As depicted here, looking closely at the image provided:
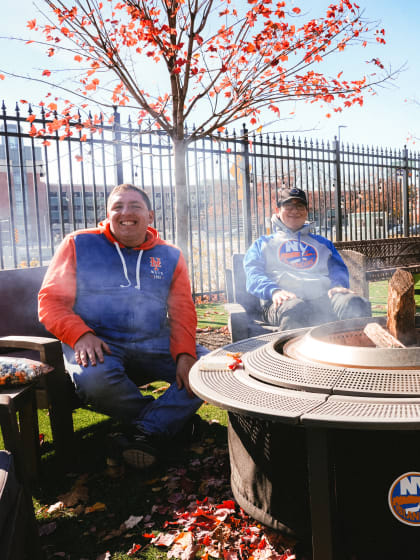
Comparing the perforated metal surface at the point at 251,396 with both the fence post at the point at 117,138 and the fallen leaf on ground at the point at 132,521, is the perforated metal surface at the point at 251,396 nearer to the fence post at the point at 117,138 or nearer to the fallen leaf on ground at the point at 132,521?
the fallen leaf on ground at the point at 132,521

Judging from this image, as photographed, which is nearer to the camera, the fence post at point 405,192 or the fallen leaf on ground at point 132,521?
the fallen leaf on ground at point 132,521

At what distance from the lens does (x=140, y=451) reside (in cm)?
259

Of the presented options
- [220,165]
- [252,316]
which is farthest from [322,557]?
[220,165]

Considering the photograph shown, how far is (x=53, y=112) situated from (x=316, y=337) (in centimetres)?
593

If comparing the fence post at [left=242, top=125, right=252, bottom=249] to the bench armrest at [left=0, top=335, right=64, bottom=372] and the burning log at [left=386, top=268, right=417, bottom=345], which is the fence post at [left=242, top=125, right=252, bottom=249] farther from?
the burning log at [left=386, top=268, right=417, bottom=345]

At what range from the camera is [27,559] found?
5.75 ft

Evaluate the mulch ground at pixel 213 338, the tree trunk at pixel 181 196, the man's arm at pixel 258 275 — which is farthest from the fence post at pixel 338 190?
the man's arm at pixel 258 275

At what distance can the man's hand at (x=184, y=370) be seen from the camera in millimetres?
2828

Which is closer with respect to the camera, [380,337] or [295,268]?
[380,337]

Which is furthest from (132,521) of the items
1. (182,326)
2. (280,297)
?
(280,297)

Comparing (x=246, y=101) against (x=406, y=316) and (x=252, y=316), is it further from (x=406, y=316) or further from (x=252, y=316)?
(x=406, y=316)

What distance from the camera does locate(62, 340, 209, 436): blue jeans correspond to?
2.67 m

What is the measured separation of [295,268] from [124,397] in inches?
86.4

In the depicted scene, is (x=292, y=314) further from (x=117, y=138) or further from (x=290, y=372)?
(x=117, y=138)
